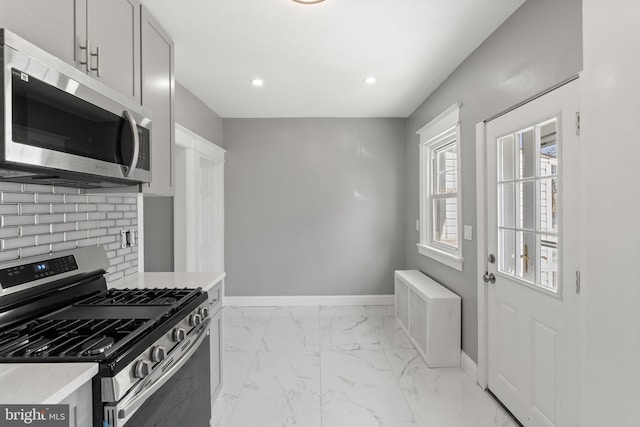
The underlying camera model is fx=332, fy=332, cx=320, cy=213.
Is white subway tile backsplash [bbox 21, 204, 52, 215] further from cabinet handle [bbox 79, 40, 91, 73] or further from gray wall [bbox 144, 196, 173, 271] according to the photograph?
gray wall [bbox 144, 196, 173, 271]

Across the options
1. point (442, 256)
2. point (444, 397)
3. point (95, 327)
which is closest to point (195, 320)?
point (95, 327)

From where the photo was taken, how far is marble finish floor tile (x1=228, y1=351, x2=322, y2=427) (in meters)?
2.18

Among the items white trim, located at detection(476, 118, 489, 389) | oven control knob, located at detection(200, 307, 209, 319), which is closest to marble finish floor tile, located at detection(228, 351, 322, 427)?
oven control knob, located at detection(200, 307, 209, 319)

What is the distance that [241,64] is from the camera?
9.34 ft

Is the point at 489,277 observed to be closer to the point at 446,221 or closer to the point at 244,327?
the point at 446,221

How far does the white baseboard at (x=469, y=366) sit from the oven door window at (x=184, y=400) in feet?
6.61

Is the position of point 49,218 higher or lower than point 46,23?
lower

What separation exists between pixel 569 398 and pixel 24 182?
2.82m

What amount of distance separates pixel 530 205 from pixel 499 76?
92cm

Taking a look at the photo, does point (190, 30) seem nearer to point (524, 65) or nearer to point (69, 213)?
point (69, 213)

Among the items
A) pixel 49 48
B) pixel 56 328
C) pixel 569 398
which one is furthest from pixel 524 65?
pixel 56 328

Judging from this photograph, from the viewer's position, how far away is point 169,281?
221cm

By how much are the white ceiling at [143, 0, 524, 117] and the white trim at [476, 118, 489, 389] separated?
739mm

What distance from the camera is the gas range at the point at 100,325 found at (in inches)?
40.8
